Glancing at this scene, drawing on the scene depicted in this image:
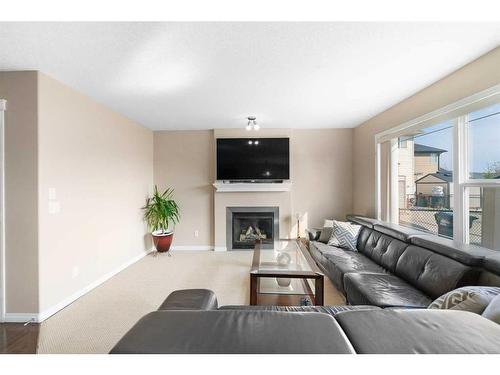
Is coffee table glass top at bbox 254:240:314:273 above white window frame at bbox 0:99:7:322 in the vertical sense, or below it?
below

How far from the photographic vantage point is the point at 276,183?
4504mm

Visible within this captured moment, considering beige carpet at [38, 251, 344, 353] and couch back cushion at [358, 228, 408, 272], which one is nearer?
beige carpet at [38, 251, 344, 353]

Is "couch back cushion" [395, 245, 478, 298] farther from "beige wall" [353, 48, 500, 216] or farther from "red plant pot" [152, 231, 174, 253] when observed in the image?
"red plant pot" [152, 231, 174, 253]

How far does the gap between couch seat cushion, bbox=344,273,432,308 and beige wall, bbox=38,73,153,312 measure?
303cm

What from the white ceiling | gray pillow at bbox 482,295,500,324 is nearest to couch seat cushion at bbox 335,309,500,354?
gray pillow at bbox 482,295,500,324

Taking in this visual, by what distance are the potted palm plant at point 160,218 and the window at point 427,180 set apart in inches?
158

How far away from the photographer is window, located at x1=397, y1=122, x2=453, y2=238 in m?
2.53

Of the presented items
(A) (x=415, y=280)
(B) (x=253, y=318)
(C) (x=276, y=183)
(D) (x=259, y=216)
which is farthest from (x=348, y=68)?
(D) (x=259, y=216)

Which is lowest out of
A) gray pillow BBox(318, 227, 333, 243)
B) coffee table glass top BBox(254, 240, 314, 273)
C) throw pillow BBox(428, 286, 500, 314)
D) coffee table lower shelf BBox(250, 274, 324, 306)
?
coffee table lower shelf BBox(250, 274, 324, 306)

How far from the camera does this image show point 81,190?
2.72 m

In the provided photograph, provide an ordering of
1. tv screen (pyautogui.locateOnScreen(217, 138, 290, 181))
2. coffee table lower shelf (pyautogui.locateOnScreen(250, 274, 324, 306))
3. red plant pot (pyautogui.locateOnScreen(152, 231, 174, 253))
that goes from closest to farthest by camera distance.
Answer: coffee table lower shelf (pyautogui.locateOnScreen(250, 274, 324, 306))
red plant pot (pyautogui.locateOnScreen(152, 231, 174, 253))
tv screen (pyautogui.locateOnScreen(217, 138, 290, 181))

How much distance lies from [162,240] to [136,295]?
5.25 ft

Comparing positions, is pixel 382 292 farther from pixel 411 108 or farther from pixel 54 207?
pixel 54 207
